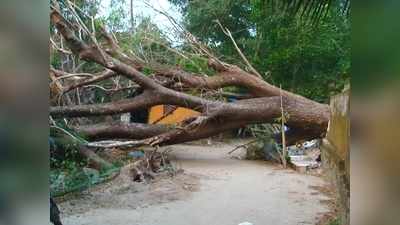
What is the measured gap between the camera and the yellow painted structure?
3.72m

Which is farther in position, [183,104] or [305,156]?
[183,104]

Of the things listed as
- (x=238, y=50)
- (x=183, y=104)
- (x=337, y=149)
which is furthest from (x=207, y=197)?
(x=238, y=50)

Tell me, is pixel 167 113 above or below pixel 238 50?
below

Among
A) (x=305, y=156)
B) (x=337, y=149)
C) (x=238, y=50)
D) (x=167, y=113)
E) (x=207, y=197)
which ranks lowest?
(x=207, y=197)

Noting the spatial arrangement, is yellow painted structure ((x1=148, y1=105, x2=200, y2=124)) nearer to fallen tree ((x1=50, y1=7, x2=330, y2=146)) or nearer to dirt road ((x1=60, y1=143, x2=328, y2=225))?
fallen tree ((x1=50, y1=7, x2=330, y2=146))

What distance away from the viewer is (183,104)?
3670 millimetres

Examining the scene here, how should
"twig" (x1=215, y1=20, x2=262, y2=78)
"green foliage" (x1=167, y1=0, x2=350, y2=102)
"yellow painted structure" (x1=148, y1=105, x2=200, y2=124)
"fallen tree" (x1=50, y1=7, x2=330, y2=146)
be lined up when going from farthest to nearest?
"yellow painted structure" (x1=148, y1=105, x2=200, y2=124) → "fallen tree" (x1=50, y1=7, x2=330, y2=146) → "twig" (x1=215, y1=20, x2=262, y2=78) → "green foliage" (x1=167, y1=0, x2=350, y2=102)

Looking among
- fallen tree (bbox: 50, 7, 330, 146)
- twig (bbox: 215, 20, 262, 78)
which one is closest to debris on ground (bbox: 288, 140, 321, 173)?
fallen tree (bbox: 50, 7, 330, 146)

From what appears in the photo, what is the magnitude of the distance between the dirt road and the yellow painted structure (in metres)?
0.34

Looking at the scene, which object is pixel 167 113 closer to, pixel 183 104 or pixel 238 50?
pixel 183 104

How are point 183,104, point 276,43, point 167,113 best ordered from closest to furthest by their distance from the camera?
point 276,43 → point 183,104 → point 167,113

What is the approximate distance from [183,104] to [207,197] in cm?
91

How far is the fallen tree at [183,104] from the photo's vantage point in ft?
11.4
